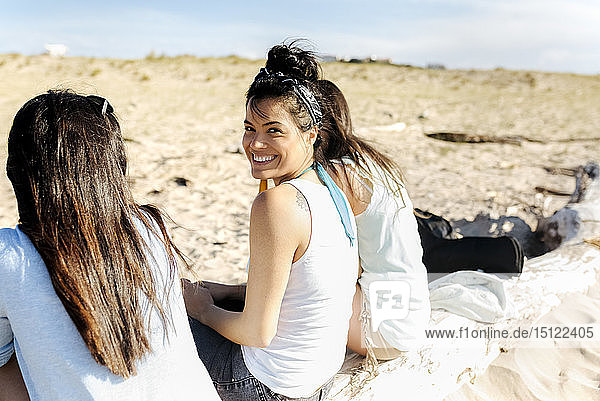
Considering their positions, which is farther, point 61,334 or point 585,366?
point 585,366

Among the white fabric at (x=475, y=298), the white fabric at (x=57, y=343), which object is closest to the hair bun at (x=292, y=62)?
the white fabric at (x=57, y=343)

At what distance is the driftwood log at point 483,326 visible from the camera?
6.98 ft

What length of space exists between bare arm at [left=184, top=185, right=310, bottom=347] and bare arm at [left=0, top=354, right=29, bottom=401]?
613mm

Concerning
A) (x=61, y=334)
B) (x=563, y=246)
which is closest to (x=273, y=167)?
(x=61, y=334)

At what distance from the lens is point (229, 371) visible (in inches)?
69.3

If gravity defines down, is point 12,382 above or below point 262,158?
below

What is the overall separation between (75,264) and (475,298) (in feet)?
6.48

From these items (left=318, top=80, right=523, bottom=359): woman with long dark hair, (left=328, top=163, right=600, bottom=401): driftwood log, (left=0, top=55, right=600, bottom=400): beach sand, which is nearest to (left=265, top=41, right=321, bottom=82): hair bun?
(left=318, top=80, right=523, bottom=359): woman with long dark hair

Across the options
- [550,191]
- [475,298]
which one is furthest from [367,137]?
[475,298]

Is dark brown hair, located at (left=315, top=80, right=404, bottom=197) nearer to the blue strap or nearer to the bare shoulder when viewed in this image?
the bare shoulder

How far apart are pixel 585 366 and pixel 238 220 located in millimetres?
2933

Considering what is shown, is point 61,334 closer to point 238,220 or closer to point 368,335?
point 368,335

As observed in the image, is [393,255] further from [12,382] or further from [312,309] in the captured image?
[12,382]

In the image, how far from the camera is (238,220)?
4762 mm
